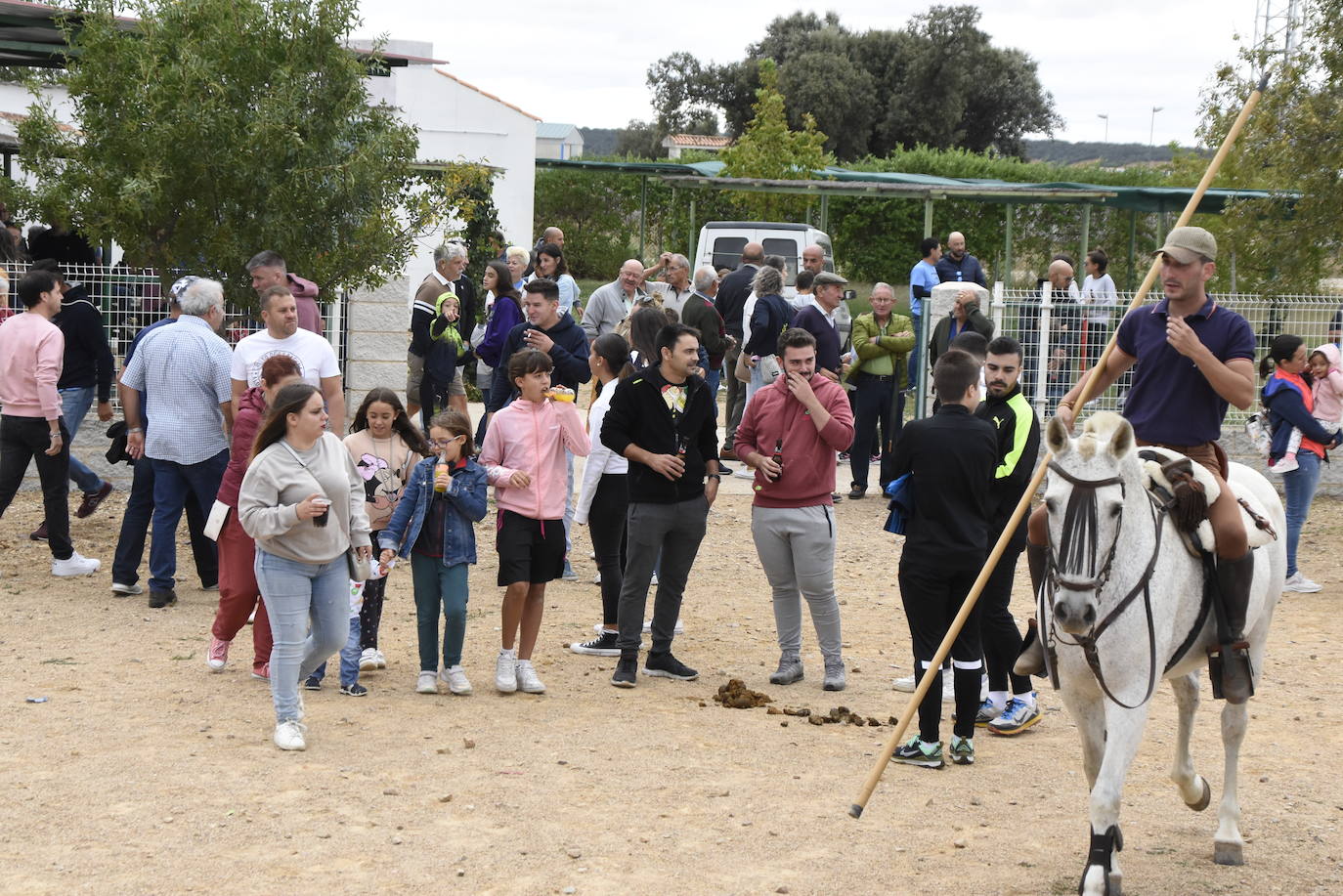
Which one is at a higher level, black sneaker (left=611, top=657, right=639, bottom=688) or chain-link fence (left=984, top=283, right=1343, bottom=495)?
chain-link fence (left=984, top=283, right=1343, bottom=495)

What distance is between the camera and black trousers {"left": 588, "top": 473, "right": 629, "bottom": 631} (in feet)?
29.8

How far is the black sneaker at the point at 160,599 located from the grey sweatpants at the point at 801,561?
13.9 feet

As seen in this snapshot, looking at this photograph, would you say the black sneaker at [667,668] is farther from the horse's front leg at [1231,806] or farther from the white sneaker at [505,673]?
the horse's front leg at [1231,806]

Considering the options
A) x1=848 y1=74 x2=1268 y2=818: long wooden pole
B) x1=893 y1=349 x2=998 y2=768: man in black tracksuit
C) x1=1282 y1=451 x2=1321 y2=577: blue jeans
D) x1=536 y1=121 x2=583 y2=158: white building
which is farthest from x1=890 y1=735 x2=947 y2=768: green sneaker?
x1=536 y1=121 x2=583 y2=158: white building

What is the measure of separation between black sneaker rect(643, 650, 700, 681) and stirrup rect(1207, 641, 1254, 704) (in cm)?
332

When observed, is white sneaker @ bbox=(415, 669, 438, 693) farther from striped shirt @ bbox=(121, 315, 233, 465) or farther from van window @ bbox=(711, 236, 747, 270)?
van window @ bbox=(711, 236, 747, 270)

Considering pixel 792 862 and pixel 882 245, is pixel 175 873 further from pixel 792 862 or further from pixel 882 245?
pixel 882 245

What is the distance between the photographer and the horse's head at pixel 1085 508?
5.24 metres

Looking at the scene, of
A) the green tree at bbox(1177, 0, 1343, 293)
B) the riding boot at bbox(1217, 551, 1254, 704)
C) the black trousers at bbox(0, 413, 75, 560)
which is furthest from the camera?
the green tree at bbox(1177, 0, 1343, 293)

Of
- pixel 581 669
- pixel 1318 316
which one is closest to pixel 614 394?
pixel 581 669

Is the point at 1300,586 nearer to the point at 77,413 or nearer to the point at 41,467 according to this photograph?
the point at 41,467

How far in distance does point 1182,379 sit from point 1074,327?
974 centimetres

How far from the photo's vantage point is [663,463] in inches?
313

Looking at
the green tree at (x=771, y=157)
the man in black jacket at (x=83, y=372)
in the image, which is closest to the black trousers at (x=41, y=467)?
the man in black jacket at (x=83, y=372)
